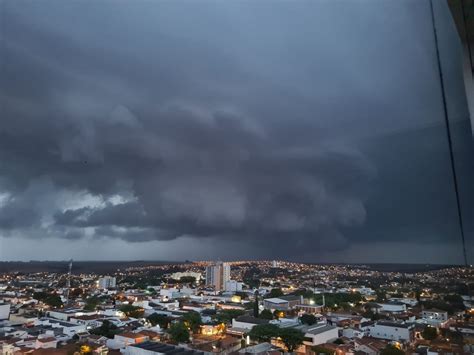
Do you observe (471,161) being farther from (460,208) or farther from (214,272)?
(214,272)

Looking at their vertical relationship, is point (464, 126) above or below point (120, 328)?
above

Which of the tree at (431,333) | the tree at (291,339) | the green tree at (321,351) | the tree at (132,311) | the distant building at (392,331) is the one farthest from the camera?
the tree at (132,311)

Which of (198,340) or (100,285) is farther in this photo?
(100,285)

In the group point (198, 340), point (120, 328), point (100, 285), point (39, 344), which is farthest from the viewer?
point (100, 285)

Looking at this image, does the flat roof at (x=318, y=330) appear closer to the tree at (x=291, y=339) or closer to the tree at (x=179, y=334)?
the tree at (x=291, y=339)

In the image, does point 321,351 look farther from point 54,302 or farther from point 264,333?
point 54,302

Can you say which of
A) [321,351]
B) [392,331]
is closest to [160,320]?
[321,351]

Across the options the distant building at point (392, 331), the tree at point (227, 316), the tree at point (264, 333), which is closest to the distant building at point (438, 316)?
the tree at point (264, 333)

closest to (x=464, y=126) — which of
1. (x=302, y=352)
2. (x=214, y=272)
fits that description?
(x=302, y=352)
